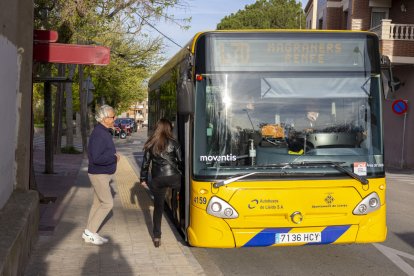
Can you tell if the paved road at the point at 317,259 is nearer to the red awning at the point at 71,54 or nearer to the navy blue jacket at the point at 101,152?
the navy blue jacket at the point at 101,152

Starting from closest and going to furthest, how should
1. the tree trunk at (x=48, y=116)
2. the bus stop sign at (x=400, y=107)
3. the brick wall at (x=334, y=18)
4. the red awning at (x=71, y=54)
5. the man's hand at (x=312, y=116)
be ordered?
the man's hand at (x=312, y=116) → the red awning at (x=71, y=54) → the tree trunk at (x=48, y=116) → the bus stop sign at (x=400, y=107) → the brick wall at (x=334, y=18)

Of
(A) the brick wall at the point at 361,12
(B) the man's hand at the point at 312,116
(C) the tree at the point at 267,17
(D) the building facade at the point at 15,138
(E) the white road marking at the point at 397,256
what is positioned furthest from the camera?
(C) the tree at the point at 267,17

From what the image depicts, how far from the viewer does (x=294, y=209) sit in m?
6.39

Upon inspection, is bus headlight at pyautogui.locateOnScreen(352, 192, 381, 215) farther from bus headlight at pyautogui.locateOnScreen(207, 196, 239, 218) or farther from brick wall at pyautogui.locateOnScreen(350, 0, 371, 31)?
brick wall at pyautogui.locateOnScreen(350, 0, 371, 31)

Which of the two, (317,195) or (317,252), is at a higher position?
(317,195)

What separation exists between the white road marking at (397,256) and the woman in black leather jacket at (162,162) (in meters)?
2.80

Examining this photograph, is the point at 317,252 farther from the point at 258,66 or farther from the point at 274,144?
the point at 258,66

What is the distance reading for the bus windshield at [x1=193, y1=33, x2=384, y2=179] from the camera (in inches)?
253

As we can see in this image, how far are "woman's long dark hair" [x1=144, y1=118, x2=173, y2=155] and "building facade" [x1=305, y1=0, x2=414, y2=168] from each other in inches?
657

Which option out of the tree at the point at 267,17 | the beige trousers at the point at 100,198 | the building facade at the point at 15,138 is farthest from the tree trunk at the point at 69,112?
the tree at the point at 267,17

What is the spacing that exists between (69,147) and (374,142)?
69.3 feet

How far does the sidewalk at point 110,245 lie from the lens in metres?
6.32

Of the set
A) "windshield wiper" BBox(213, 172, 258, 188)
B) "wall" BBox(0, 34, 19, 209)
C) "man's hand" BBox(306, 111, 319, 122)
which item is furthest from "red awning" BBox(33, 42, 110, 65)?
"man's hand" BBox(306, 111, 319, 122)

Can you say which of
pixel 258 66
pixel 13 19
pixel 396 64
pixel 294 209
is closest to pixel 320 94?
pixel 258 66
